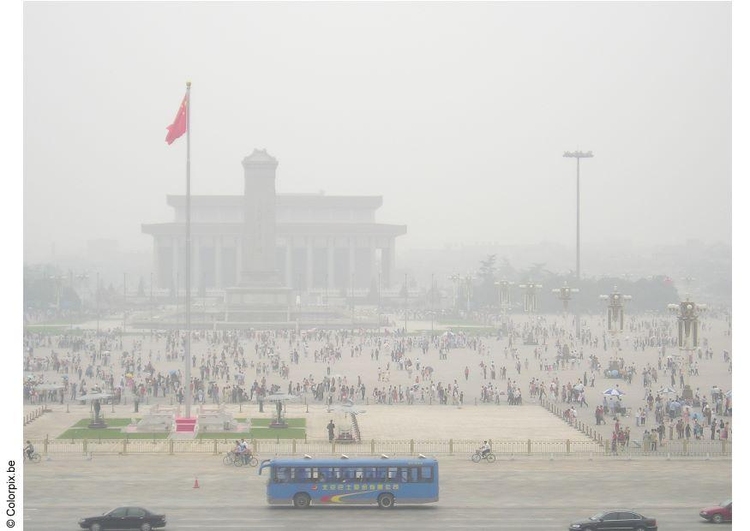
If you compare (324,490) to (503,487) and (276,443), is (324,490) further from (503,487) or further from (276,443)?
(276,443)

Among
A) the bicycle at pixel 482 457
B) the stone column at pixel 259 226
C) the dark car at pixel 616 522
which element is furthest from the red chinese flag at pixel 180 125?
the stone column at pixel 259 226

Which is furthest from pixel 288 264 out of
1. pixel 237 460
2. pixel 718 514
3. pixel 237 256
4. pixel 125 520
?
pixel 125 520

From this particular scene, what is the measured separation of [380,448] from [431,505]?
6796 mm

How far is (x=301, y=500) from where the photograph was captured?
2534 centimetres

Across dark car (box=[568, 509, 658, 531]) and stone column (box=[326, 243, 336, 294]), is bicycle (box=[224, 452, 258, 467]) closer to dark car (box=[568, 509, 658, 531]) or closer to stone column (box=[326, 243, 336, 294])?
dark car (box=[568, 509, 658, 531])

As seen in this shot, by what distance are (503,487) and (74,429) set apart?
13.9 m

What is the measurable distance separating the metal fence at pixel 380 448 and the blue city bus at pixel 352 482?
5.60m

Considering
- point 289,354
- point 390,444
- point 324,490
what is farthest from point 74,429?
point 289,354

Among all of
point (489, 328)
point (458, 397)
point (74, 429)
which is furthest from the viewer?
point (489, 328)

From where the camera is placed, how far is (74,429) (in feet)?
117

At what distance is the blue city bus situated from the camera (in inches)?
995

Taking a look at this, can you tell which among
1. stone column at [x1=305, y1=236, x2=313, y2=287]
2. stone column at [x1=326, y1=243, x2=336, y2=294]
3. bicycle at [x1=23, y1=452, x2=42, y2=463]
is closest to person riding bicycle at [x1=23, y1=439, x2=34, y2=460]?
bicycle at [x1=23, y1=452, x2=42, y2=463]

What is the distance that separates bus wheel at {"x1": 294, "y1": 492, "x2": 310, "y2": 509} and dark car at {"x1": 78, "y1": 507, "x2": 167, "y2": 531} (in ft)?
11.3

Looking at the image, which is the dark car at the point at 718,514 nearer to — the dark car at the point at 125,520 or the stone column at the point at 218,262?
the dark car at the point at 125,520
